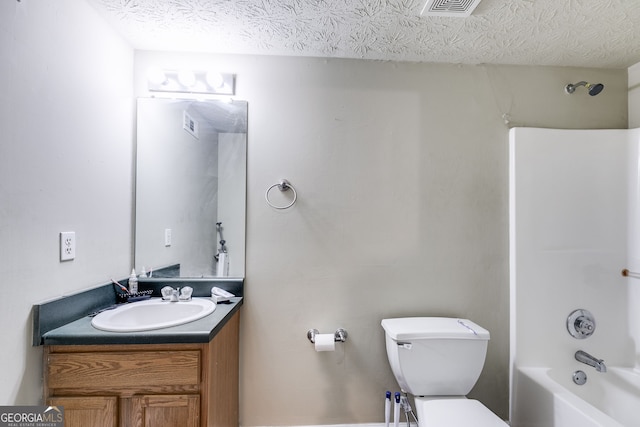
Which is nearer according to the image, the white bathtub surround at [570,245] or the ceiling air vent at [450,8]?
the ceiling air vent at [450,8]

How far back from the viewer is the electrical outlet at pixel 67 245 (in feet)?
3.94

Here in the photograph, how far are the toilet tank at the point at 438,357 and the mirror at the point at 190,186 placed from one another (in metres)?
0.99

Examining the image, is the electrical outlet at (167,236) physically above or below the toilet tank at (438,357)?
above

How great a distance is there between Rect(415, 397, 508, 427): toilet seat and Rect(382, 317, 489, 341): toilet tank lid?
1.01 feet

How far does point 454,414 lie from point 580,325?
39.5 inches

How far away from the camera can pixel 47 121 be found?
1134 mm

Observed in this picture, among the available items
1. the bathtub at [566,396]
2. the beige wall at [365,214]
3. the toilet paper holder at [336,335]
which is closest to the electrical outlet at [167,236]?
the beige wall at [365,214]

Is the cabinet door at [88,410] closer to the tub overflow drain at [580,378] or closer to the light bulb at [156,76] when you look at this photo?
the light bulb at [156,76]

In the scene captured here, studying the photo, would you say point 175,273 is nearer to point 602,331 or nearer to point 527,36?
point 527,36

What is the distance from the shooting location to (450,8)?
1320 mm

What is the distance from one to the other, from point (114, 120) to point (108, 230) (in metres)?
0.58

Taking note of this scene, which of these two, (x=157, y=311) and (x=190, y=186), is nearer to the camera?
(x=157, y=311)

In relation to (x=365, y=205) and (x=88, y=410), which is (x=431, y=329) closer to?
(x=365, y=205)

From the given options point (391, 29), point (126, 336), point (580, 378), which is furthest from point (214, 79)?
point (580, 378)
